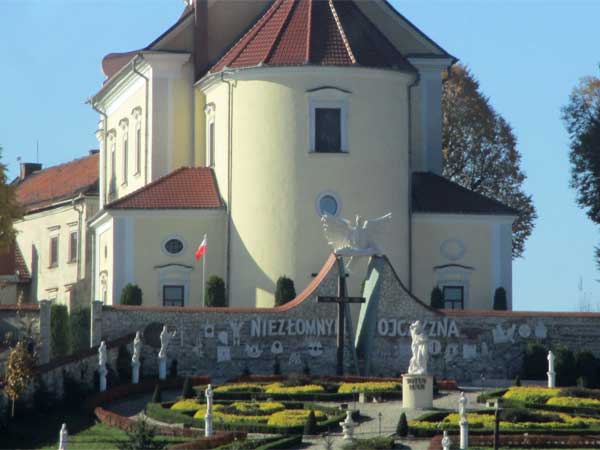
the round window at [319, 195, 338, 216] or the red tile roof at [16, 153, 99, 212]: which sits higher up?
the red tile roof at [16, 153, 99, 212]

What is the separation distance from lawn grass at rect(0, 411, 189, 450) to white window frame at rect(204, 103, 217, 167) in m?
18.5

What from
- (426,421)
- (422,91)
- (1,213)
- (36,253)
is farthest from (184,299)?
(36,253)

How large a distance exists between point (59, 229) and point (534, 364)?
36307 millimetres

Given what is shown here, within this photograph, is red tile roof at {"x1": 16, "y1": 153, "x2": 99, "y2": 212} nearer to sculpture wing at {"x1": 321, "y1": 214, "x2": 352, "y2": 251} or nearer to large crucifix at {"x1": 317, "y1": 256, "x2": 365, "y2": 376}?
sculpture wing at {"x1": 321, "y1": 214, "x2": 352, "y2": 251}

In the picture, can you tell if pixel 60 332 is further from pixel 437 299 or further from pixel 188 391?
pixel 188 391

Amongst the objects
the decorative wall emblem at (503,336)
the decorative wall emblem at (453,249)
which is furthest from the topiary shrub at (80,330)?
the decorative wall emblem at (503,336)

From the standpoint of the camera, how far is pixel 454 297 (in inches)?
2867

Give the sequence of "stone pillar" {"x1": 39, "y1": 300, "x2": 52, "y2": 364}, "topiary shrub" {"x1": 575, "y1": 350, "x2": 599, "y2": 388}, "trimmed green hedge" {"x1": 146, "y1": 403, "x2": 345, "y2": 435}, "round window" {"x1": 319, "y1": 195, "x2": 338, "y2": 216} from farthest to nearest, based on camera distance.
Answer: "round window" {"x1": 319, "y1": 195, "x2": 338, "y2": 216}
"stone pillar" {"x1": 39, "y1": 300, "x2": 52, "y2": 364}
"topiary shrub" {"x1": 575, "y1": 350, "x2": 599, "y2": 388}
"trimmed green hedge" {"x1": 146, "y1": 403, "x2": 345, "y2": 435}

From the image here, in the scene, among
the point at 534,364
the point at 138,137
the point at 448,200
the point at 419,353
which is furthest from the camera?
the point at 138,137

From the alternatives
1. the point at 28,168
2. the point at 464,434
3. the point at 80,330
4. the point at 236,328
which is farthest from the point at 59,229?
the point at 464,434

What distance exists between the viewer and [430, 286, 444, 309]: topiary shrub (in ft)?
233

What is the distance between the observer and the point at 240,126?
72.1 metres

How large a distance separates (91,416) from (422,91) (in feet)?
81.8

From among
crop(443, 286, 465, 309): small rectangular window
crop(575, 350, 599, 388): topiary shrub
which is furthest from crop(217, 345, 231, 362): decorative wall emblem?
crop(443, 286, 465, 309): small rectangular window
